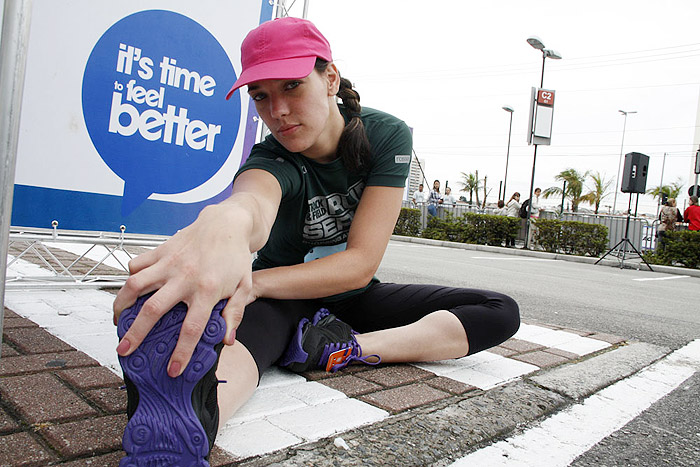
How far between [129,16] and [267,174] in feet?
5.45

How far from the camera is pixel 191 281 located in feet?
3.41

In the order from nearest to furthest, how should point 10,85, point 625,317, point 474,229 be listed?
1. point 10,85
2. point 625,317
3. point 474,229

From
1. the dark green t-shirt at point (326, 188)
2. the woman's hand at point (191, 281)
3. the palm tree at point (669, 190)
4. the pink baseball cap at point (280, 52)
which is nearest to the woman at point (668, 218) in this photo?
the dark green t-shirt at point (326, 188)

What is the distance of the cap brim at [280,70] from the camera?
5.44 feet

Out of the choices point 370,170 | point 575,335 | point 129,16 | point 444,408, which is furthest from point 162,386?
point 575,335

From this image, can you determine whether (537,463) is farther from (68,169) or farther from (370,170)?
(68,169)

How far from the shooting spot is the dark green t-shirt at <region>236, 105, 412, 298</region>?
81.7 inches

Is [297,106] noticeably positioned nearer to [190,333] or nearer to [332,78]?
[332,78]

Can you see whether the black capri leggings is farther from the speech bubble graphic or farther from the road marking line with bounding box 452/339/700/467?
the speech bubble graphic

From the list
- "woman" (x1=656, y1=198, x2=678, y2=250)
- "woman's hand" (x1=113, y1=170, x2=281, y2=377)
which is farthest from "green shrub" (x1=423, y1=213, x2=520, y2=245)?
"woman's hand" (x1=113, y1=170, x2=281, y2=377)

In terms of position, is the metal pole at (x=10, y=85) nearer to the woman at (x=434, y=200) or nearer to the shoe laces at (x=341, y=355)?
the shoe laces at (x=341, y=355)

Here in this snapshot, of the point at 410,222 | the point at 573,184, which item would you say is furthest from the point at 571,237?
the point at 573,184

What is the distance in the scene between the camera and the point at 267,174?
1.83m

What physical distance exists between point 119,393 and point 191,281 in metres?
0.80
